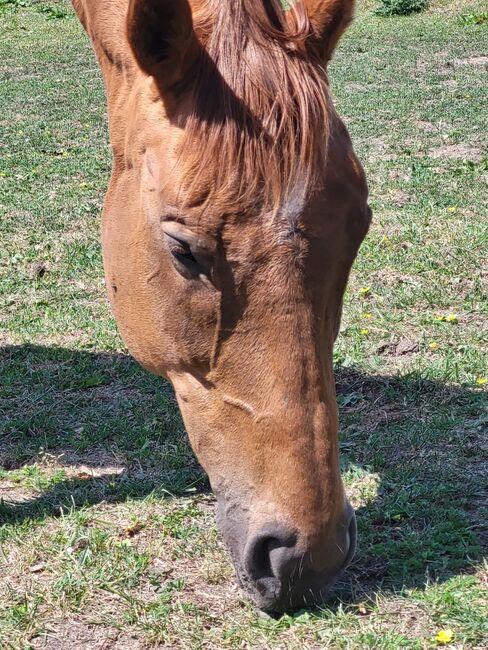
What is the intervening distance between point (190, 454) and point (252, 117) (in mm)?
1739

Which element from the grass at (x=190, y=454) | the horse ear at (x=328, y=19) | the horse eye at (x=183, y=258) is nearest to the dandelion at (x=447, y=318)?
the grass at (x=190, y=454)

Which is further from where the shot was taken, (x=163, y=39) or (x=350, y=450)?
(x=350, y=450)

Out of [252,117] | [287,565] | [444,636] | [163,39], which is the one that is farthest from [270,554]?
[163,39]

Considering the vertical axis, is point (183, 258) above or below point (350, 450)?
above

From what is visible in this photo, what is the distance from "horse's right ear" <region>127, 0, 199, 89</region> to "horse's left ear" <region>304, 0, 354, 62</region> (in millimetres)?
372

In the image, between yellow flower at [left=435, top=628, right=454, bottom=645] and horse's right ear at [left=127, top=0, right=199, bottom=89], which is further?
yellow flower at [left=435, top=628, right=454, bottom=645]

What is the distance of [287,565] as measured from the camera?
2053 millimetres

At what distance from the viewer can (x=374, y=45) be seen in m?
14.7

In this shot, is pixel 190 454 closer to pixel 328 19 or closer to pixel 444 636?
pixel 444 636

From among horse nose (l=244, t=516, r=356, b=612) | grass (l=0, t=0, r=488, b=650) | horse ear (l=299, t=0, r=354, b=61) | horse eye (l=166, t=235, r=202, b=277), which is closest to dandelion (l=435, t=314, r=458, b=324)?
grass (l=0, t=0, r=488, b=650)

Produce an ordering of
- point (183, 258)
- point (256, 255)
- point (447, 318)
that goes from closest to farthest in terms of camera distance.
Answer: point (256, 255), point (183, 258), point (447, 318)

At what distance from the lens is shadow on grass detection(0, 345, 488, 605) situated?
2.77m

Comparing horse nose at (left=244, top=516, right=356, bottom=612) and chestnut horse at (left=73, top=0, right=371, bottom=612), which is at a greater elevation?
chestnut horse at (left=73, top=0, right=371, bottom=612)

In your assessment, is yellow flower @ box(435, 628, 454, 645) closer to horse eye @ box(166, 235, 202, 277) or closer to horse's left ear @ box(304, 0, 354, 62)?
horse eye @ box(166, 235, 202, 277)
